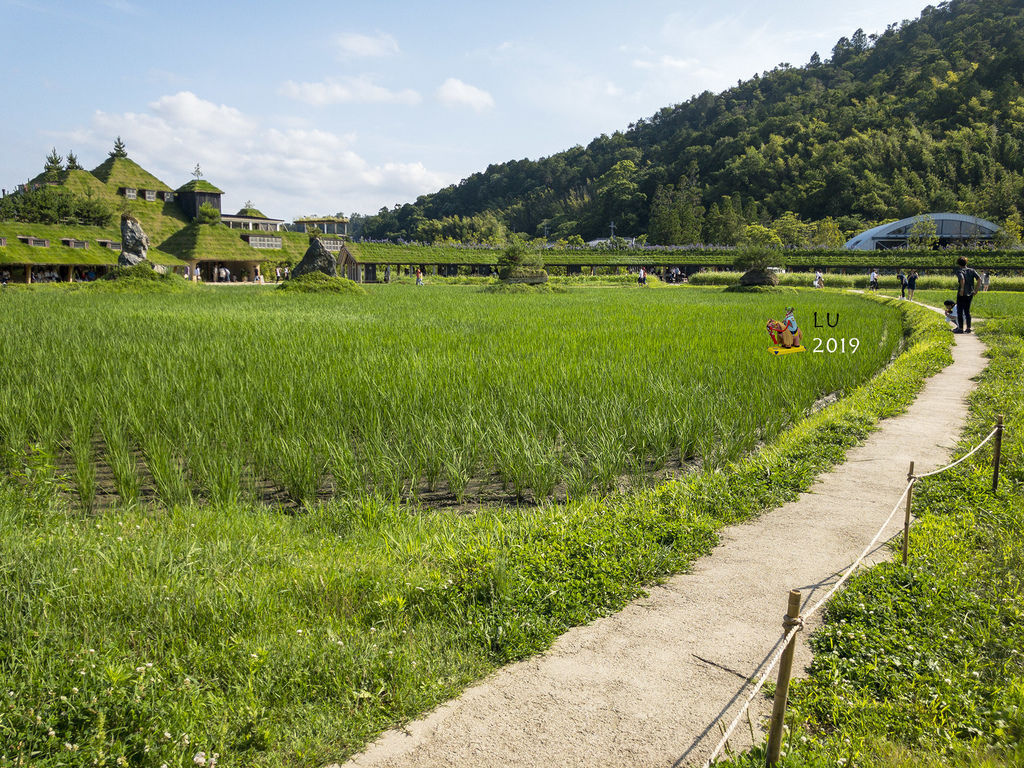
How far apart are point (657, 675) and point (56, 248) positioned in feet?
140

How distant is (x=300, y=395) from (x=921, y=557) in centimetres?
515

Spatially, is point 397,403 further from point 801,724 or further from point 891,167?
point 891,167

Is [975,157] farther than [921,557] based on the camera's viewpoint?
Yes

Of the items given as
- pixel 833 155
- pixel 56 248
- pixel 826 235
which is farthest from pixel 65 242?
pixel 833 155

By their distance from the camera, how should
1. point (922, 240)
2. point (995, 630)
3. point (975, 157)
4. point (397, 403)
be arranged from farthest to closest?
point (975, 157) < point (922, 240) < point (397, 403) < point (995, 630)

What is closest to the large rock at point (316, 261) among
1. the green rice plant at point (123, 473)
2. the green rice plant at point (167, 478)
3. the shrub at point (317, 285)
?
the shrub at point (317, 285)

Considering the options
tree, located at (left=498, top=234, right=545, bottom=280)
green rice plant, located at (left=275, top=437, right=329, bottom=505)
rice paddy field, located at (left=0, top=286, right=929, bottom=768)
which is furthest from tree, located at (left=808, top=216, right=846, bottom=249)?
green rice plant, located at (left=275, top=437, right=329, bottom=505)

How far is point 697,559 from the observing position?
11.6 feet

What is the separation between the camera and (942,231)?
60375 millimetres

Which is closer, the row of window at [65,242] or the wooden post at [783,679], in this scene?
the wooden post at [783,679]

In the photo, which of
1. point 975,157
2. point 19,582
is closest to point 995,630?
point 19,582

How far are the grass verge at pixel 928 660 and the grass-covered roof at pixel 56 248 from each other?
40176mm

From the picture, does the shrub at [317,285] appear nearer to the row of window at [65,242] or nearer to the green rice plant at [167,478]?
the row of window at [65,242]

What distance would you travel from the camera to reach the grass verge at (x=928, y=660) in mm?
2096
